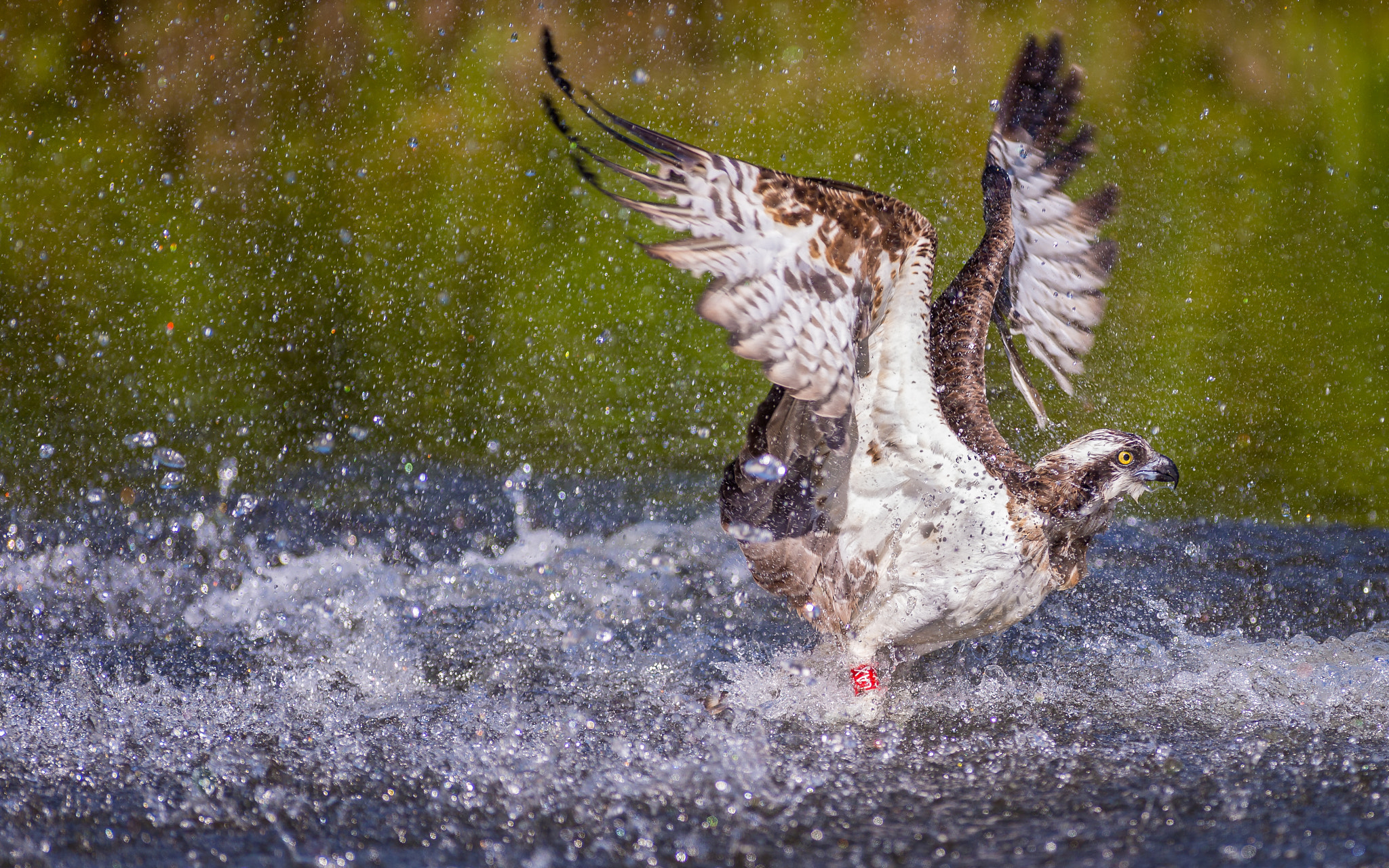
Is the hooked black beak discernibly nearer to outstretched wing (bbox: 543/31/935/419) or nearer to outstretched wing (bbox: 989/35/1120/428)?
outstretched wing (bbox: 989/35/1120/428)

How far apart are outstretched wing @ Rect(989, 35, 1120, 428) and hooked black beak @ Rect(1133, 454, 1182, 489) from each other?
0.80 m

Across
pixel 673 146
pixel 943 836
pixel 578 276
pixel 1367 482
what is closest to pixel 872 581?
pixel 943 836

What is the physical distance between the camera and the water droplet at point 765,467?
3498 millimetres

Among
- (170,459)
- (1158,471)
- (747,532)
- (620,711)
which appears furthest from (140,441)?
(1158,471)

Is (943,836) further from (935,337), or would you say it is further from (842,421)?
(935,337)

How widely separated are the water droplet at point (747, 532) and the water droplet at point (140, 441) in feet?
14.6

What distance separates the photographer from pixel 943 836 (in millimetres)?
2801

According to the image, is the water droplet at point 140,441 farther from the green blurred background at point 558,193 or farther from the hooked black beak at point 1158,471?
the hooked black beak at point 1158,471

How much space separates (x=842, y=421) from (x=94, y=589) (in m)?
3.30

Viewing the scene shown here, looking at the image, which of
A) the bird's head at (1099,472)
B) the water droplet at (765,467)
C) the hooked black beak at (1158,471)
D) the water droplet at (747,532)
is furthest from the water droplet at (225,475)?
the hooked black beak at (1158,471)

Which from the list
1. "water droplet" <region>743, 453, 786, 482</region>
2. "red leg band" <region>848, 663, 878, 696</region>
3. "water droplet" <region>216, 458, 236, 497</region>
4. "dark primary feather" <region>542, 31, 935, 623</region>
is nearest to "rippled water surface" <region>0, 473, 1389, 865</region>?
"red leg band" <region>848, 663, 878, 696</region>

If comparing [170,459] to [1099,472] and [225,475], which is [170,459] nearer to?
[225,475]

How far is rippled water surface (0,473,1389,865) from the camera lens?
9.25 feet

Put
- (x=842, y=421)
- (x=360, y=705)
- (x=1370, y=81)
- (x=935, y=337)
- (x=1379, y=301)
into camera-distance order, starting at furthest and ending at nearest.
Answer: (x=1370, y=81), (x=1379, y=301), (x=935, y=337), (x=360, y=705), (x=842, y=421)
